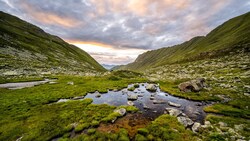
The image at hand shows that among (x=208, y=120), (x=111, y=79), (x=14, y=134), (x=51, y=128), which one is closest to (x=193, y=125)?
(x=208, y=120)

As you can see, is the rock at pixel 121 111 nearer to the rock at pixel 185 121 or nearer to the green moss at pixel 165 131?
the green moss at pixel 165 131

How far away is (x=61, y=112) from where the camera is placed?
19938 mm

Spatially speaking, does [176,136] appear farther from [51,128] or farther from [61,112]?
[61,112]

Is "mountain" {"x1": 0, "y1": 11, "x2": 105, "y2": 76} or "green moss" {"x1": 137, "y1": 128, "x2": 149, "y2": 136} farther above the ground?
"mountain" {"x1": 0, "y1": 11, "x2": 105, "y2": 76}

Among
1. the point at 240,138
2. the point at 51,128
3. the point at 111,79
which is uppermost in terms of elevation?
the point at 111,79

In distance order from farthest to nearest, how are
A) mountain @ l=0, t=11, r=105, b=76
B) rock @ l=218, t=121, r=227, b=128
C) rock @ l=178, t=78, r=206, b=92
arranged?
mountain @ l=0, t=11, r=105, b=76 → rock @ l=178, t=78, r=206, b=92 → rock @ l=218, t=121, r=227, b=128

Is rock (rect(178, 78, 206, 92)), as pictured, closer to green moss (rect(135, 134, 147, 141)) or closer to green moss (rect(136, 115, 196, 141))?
green moss (rect(136, 115, 196, 141))

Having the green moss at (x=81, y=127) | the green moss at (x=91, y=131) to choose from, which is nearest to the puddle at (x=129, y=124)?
the green moss at (x=91, y=131)

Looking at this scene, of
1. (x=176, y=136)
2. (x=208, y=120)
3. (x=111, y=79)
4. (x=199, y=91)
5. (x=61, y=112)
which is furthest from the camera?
(x=111, y=79)

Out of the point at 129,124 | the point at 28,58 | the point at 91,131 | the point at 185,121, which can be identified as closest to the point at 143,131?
the point at 129,124

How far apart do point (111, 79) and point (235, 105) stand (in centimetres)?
3767

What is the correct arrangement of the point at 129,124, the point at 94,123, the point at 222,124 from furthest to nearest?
the point at 129,124, the point at 94,123, the point at 222,124

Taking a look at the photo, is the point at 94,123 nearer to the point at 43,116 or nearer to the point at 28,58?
the point at 43,116

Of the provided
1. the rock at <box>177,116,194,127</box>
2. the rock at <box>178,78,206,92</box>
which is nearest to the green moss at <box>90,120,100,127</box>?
the rock at <box>177,116,194,127</box>
